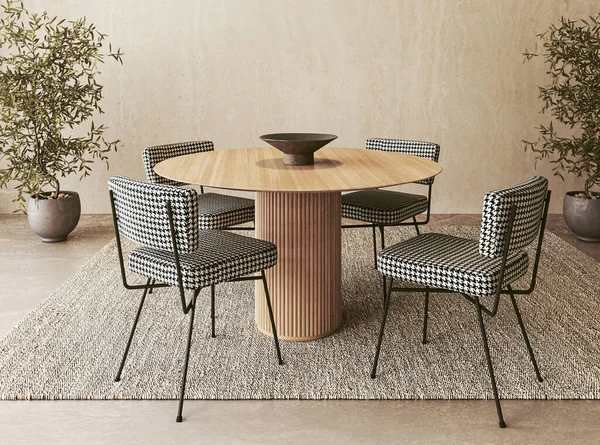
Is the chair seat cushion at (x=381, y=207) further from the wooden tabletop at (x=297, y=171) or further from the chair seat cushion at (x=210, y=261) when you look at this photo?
the chair seat cushion at (x=210, y=261)

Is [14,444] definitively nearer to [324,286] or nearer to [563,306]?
[324,286]

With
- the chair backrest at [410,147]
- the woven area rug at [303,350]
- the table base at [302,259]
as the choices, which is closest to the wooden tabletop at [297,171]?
the table base at [302,259]

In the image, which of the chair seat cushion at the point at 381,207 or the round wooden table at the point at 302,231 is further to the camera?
the chair seat cushion at the point at 381,207

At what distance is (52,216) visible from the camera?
17.3ft

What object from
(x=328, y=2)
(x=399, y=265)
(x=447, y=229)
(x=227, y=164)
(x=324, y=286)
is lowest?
(x=447, y=229)

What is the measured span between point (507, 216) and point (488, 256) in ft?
0.57

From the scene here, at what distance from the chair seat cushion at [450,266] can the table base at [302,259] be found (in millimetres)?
419

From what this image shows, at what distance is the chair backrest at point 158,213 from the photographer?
8.41 ft

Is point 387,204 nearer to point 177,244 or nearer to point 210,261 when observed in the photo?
point 210,261

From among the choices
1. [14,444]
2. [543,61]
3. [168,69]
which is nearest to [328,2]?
[168,69]

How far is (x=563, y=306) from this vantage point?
153 inches

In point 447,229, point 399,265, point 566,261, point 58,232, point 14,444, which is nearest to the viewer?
point 14,444

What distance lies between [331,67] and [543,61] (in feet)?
5.89

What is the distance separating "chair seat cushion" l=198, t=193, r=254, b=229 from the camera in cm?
374
